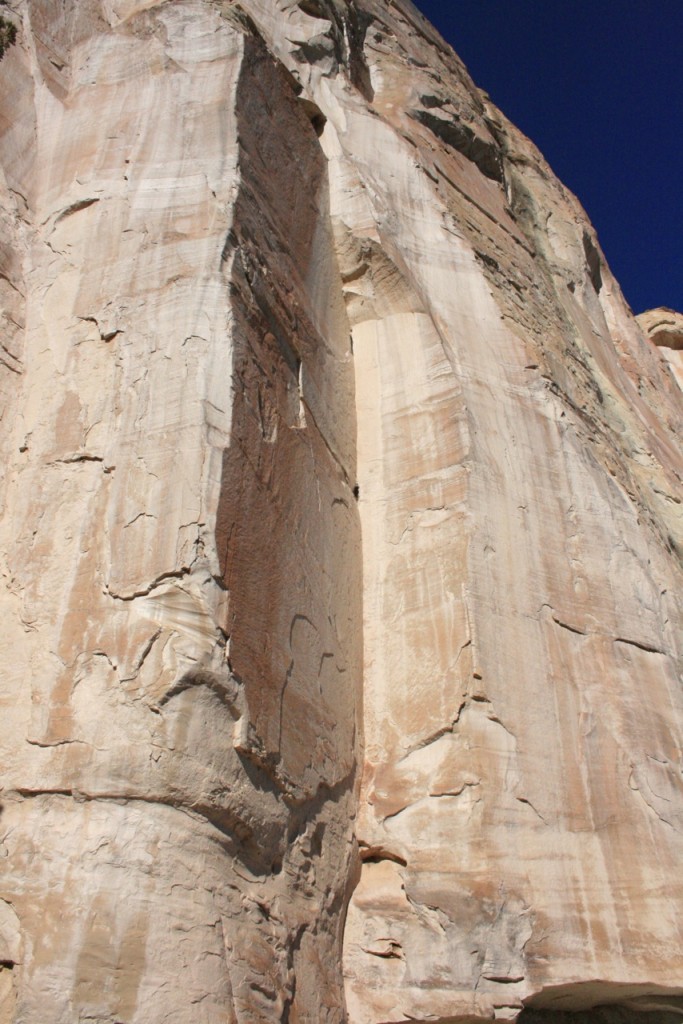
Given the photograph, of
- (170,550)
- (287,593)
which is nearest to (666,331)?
(287,593)

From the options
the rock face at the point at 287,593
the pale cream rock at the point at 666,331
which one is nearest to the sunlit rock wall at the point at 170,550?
the rock face at the point at 287,593

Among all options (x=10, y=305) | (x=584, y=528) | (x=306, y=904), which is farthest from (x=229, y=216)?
(x=306, y=904)

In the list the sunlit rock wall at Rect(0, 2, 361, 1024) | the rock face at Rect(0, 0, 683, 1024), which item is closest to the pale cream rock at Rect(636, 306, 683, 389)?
the rock face at Rect(0, 0, 683, 1024)

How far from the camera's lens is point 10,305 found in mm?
4020

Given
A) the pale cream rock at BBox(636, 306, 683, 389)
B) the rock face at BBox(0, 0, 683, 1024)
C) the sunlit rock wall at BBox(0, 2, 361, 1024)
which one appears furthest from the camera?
the pale cream rock at BBox(636, 306, 683, 389)

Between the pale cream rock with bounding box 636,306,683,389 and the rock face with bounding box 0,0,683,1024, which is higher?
the pale cream rock with bounding box 636,306,683,389

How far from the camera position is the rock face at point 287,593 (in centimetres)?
269

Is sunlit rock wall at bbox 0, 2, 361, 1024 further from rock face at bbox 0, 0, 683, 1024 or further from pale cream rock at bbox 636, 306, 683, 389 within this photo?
pale cream rock at bbox 636, 306, 683, 389

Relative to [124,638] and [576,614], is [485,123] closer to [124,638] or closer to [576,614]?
[576,614]

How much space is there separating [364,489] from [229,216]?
1.39 meters

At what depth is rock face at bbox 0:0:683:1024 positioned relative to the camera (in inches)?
106

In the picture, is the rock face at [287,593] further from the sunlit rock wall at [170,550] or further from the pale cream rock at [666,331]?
the pale cream rock at [666,331]

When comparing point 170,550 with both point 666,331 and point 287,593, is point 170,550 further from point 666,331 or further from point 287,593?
point 666,331

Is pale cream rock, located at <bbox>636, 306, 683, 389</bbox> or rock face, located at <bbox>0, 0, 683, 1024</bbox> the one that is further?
pale cream rock, located at <bbox>636, 306, 683, 389</bbox>
